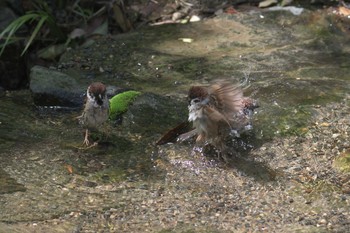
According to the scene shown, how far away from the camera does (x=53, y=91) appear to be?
5293 mm

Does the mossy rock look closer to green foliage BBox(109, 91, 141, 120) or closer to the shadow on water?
the shadow on water

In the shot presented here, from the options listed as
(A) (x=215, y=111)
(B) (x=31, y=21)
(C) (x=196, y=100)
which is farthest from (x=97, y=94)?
(B) (x=31, y=21)

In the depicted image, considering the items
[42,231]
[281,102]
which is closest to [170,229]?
[42,231]

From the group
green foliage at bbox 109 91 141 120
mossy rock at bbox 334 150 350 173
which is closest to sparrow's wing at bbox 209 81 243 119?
mossy rock at bbox 334 150 350 173

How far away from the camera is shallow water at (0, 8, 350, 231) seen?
4.11 meters

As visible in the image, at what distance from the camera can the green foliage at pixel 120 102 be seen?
16.5 feet

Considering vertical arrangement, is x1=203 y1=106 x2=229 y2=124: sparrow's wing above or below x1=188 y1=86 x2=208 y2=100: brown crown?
below

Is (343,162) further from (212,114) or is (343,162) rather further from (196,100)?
(196,100)

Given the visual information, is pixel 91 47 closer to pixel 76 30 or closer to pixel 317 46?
pixel 76 30

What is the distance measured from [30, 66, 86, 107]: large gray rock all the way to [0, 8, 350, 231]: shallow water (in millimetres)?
97

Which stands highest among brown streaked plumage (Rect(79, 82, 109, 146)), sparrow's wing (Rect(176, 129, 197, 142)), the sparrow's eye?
the sparrow's eye

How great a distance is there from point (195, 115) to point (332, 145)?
40.4 inches

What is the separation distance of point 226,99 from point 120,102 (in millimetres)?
1015

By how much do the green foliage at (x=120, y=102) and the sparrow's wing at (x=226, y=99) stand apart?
90 centimetres
